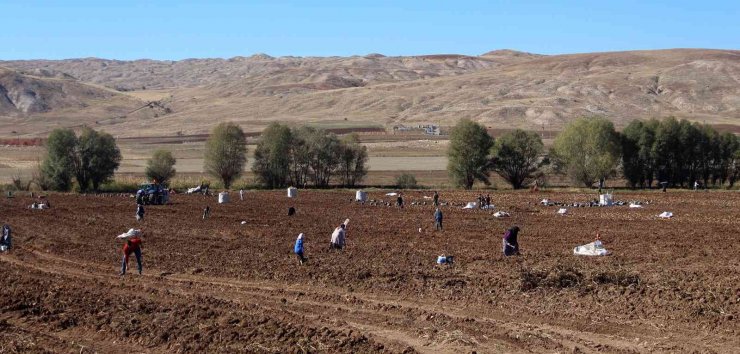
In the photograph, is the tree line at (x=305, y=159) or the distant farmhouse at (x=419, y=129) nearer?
the tree line at (x=305, y=159)

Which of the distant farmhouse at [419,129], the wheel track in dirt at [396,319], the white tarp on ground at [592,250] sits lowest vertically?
the wheel track in dirt at [396,319]

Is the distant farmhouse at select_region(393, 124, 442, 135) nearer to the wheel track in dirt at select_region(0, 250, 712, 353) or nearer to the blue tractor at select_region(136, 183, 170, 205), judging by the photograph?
the blue tractor at select_region(136, 183, 170, 205)

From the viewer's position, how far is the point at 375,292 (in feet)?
73.0

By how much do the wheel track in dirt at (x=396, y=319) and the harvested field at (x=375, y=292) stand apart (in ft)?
0.16

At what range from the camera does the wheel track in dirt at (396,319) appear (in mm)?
16688

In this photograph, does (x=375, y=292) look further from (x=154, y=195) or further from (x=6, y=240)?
(x=154, y=195)

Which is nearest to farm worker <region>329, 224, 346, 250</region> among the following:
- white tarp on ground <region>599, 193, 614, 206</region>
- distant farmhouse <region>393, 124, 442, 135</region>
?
white tarp on ground <region>599, 193, 614, 206</region>

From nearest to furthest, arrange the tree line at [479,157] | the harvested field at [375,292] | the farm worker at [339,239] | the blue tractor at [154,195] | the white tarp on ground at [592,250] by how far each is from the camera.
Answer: the harvested field at [375,292] → the white tarp on ground at [592,250] → the farm worker at [339,239] → the blue tractor at [154,195] → the tree line at [479,157]

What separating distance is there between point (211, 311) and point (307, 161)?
6656 cm

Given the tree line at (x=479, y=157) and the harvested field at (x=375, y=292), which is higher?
the tree line at (x=479, y=157)

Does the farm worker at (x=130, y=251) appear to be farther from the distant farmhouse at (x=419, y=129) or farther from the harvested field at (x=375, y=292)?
the distant farmhouse at (x=419, y=129)

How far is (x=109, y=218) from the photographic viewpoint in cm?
A: 4672

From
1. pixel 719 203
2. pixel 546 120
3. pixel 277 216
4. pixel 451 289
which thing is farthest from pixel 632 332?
pixel 546 120

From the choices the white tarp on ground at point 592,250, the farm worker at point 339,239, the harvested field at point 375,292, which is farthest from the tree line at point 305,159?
the white tarp on ground at point 592,250
